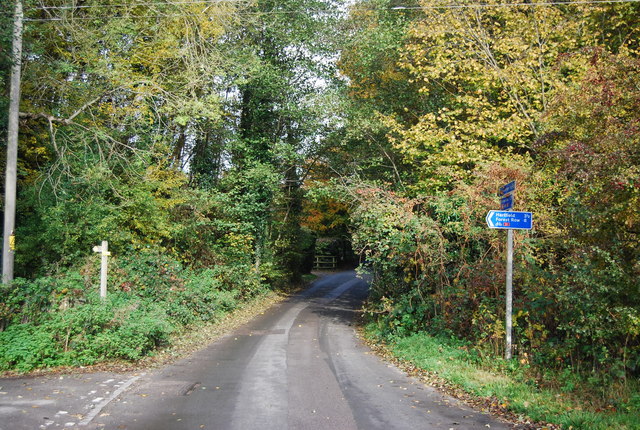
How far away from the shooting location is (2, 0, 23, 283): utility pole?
10414 mm

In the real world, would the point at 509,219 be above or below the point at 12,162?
below

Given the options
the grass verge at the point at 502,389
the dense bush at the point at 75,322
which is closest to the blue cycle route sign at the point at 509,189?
Result: the grass verge at the point at 502,389

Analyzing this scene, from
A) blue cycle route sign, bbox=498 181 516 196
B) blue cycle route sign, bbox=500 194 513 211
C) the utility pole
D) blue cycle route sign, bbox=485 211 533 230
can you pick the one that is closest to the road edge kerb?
the utility pole

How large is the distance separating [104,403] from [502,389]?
19.4ft

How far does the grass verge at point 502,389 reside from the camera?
586 centimetres

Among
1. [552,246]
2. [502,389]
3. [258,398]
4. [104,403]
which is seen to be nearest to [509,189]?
[552,246]

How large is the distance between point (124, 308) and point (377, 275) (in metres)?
8.09

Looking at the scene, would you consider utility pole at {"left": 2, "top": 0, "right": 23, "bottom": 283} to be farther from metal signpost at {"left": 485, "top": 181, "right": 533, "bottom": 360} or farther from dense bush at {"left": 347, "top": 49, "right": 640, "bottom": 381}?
metal signpost at {"left": 485, "top": 181, "right": 533, "bottom": 360}

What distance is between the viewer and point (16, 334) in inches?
365

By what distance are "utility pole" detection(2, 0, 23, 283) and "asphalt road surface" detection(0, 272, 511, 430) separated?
3443 millimetres

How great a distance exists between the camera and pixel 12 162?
10.5 m

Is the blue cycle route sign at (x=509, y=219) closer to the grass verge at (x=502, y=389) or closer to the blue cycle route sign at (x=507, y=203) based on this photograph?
the blue cycle route sign at (x=507, y=203)

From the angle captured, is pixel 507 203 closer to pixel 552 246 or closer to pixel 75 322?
pixel 552 246

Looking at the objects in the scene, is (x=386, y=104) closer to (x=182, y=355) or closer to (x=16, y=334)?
(x=182, y=355)
